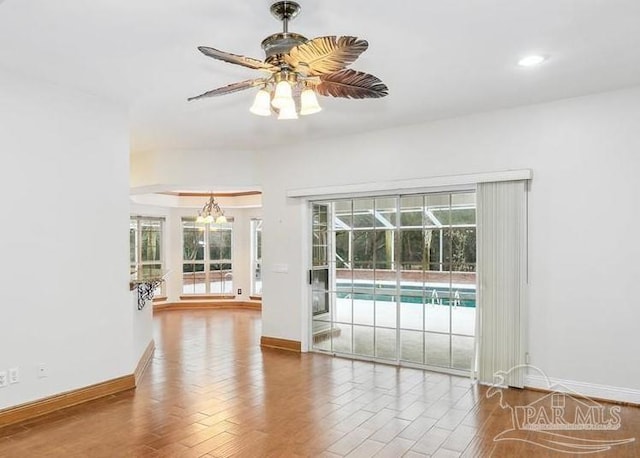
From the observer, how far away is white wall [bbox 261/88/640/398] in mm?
4023

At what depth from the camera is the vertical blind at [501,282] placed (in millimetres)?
4469

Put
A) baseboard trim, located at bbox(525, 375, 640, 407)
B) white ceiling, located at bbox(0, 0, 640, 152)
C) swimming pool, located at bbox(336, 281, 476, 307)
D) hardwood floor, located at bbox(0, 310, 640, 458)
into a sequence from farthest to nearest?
swimming pool, located at bbox(336, 281, 476, 307) → baseboard trim, located at bbox(525, 375, 640, 407) → hardwood floor, located at bbox(0, 310, 640, 458) → white ceiling, located at bbox(0, 0, 640, 152)

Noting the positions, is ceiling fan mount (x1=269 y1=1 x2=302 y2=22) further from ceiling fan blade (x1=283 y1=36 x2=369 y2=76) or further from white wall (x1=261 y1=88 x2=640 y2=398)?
white wall (x1=261 y1=88 x2=640 y2=398)

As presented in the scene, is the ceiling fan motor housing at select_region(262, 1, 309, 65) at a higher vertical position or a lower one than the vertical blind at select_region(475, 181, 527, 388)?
higher

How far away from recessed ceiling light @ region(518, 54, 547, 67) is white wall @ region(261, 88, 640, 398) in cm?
108

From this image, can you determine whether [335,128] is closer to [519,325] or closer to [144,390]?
[519,325]

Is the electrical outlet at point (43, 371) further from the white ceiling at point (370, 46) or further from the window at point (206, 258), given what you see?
the window at point (206, 258)

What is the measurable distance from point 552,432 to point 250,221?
323 inches

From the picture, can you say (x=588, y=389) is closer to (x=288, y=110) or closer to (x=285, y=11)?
(x=288, y=110)

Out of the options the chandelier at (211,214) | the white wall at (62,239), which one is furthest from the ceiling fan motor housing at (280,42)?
the chandelier at (211,214)

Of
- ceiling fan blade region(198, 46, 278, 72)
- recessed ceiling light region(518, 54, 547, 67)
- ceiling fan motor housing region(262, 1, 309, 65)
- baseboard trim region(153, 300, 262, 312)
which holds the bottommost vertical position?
baseboard trim region(153, 300, 262, 312)

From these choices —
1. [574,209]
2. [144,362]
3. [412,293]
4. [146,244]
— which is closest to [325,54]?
[574,209]

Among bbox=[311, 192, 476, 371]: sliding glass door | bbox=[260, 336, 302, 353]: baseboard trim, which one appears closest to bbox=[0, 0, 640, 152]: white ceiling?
bbox=[311, 192, 476, 371]: sliding glass door

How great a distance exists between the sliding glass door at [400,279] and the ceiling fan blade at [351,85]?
8.44ft
